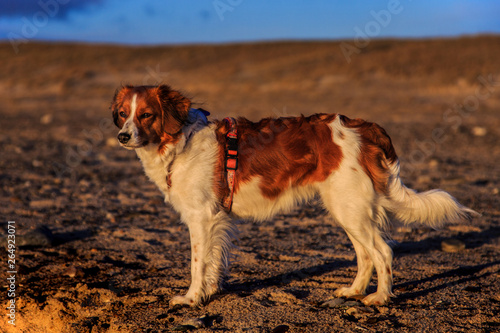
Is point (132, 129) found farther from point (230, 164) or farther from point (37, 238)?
point (37, 238)

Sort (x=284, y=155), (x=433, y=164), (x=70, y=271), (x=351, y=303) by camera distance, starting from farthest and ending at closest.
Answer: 1. (x=433, y=164)
2. (x=70, y=271)
3. (x=284, y=155)
4. (x=351, y=303)

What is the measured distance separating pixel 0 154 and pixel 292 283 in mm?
8399

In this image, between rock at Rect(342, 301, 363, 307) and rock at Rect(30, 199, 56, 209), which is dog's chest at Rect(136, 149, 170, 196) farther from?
rock at Rect(30, 199, 56, 209)

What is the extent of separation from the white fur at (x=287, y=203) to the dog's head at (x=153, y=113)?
135mm

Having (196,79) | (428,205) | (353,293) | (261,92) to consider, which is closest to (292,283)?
(353,293)

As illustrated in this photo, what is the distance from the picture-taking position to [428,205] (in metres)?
4.54

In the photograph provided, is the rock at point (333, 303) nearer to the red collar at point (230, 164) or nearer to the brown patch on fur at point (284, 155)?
the brown patch on fur at point (284, 155)

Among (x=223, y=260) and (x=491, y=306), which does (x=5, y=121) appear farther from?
(x=491, y=306)

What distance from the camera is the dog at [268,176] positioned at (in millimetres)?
4504

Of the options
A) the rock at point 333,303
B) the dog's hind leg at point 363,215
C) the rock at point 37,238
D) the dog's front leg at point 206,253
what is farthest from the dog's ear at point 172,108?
the rock at point 37,238

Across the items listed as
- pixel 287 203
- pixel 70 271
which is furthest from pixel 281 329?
pixel 70 271

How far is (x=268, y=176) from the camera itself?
15.2 ft

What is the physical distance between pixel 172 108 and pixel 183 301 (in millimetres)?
1660

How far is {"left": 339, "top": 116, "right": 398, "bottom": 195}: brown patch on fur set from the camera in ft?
14.8
